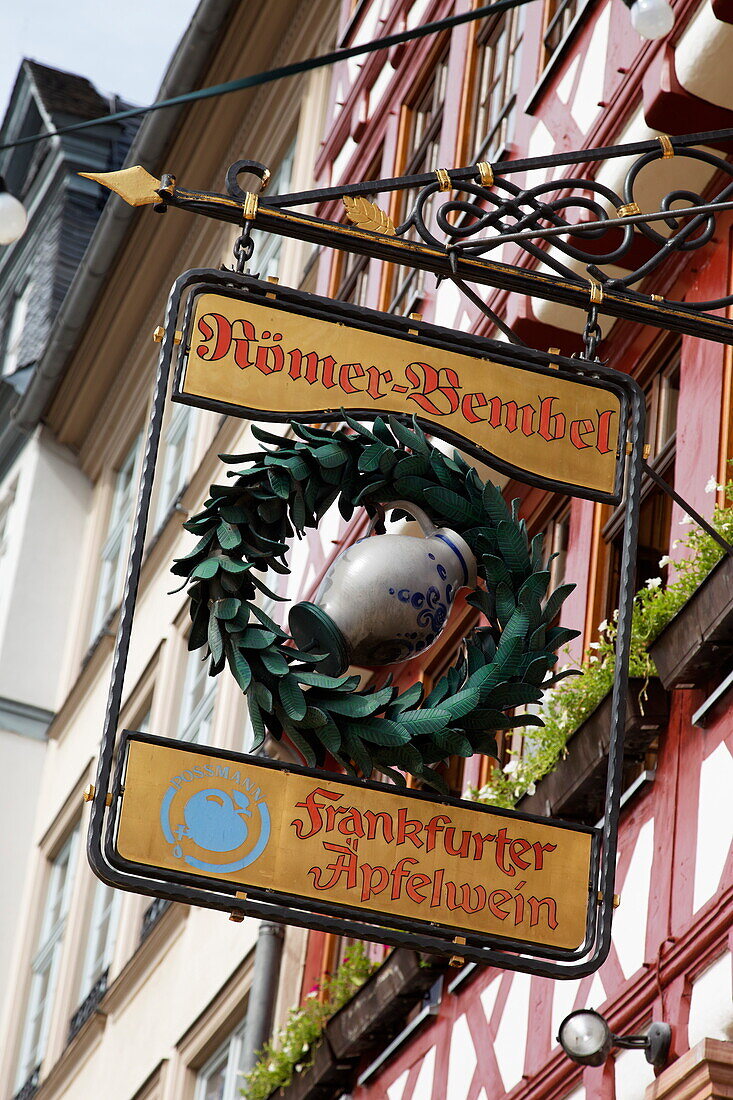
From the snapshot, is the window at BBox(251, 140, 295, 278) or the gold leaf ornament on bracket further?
Result: the window at BBox(251, 140, 295, 278)

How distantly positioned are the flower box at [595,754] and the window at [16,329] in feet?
60.5

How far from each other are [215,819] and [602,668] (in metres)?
3.19

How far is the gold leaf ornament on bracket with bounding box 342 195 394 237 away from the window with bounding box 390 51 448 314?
6.52 meters

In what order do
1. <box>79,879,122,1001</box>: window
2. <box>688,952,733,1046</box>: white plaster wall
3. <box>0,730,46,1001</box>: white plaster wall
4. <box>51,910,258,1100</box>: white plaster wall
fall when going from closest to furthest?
<box>688,952,733,1046</box>: white plaster wall, <box>51,910,258,1100</box>: white plaster wall, <box>79,879,122,1001</box>: window, <box>0,730,46,1001</box>: white plaster wall

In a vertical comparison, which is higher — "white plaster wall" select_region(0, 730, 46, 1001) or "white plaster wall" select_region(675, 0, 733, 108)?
"white plaster wall" select_region(0, 730, 46, 1001)

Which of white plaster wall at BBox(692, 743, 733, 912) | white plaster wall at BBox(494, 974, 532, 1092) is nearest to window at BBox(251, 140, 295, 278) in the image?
white plaster wall at BBox(494, 974, 532, 1092)

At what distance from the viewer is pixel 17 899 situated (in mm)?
18859

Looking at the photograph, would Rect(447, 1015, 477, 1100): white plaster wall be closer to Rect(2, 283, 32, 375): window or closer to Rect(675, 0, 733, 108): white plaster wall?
Rect(675, 0, 733, 108): white plaster wall

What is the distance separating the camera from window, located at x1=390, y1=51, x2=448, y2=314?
12.0m

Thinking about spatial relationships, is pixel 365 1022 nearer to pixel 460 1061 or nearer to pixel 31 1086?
pixel 460 1061

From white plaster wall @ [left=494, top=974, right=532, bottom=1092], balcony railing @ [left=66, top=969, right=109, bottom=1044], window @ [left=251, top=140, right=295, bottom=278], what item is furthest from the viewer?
window @ [left=251, top=140, right=295, bottom=278]

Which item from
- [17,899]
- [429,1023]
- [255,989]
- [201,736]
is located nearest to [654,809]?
[429,1023]

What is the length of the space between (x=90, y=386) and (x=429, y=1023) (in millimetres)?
12844

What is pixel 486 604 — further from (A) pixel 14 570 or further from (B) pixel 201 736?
(A) pixel 14 570
